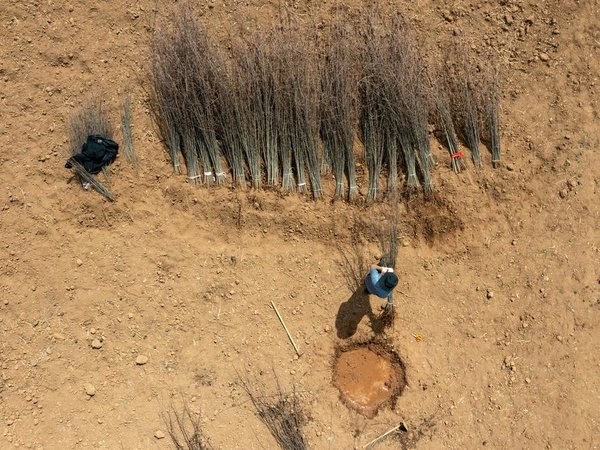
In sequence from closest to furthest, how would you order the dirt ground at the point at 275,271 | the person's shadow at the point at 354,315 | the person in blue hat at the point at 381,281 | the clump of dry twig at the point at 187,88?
the person in blue hat at the point at 381,281 → the clump of dry twig at the point at 187,88 → the dirt ground at the point at 275,271 → the person's shadow at the point at 354,315

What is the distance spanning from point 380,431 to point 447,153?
208 centimetres

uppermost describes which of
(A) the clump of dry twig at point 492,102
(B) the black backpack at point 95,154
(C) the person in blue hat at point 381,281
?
(A) the clump of dry twig at point 492,102

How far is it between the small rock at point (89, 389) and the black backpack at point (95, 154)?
4.95ft

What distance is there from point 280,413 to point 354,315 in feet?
2.88

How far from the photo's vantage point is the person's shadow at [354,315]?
9.95 feet

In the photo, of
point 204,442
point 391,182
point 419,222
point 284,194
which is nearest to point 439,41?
point 391,182

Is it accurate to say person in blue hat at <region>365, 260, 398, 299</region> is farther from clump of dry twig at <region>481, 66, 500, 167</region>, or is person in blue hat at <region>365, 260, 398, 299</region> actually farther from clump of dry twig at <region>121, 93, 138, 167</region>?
clump of dry twig at <region>121, 93, 138, 167</region>

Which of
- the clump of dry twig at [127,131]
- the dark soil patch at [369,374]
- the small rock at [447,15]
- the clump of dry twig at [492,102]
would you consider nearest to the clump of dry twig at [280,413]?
the dark soil patch at [369,374]

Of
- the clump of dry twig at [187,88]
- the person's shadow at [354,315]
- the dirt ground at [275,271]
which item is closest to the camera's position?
the clump of dry twig at [187,88]

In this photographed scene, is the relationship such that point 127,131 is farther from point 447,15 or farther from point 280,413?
point 447,15

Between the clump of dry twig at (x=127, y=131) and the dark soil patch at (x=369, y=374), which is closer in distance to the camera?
the clump of dry twig at (x=127, y=131)

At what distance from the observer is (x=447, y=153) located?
A: 302 cm

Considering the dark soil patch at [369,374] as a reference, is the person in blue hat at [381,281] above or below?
above

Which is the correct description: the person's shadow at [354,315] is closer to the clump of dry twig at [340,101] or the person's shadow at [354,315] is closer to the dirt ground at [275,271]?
the dirt ground at [275,271]
